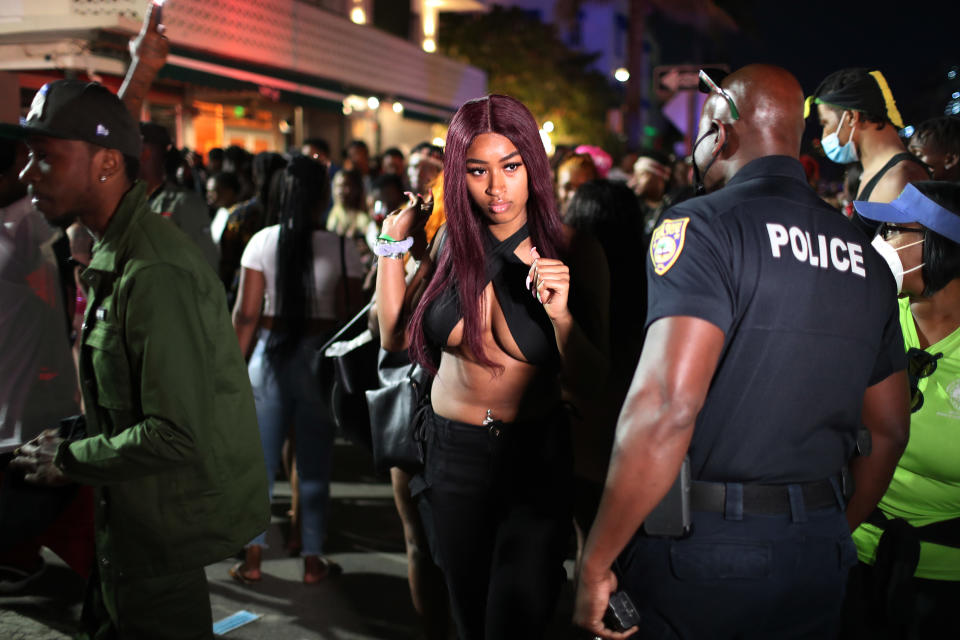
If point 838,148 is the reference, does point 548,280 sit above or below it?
below

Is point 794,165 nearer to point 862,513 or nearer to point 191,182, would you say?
point 862,513

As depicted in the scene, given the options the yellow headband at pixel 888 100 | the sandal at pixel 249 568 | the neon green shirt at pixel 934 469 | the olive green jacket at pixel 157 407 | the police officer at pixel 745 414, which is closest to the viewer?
the police officer at pixel 745 414

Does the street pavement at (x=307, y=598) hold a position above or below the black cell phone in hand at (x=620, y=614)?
below

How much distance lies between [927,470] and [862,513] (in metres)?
0.49

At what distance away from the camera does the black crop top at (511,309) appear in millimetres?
2895

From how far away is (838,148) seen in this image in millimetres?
4430

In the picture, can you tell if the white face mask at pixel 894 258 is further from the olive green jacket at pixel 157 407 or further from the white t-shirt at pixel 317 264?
the white t-shirt at pixel 317 264

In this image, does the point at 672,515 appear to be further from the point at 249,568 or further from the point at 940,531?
the point at 249,568

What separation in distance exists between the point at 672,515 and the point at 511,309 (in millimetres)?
1194

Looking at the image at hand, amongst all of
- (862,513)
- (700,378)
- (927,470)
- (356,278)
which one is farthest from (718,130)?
(356,278)

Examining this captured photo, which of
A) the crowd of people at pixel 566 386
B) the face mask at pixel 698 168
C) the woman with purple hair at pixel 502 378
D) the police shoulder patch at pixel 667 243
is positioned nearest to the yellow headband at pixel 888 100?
the crowd of people at pixel 566 386

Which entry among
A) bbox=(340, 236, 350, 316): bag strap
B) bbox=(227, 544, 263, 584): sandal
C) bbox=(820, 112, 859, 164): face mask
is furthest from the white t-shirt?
bbox=(820, 112, 859, 164): face mask

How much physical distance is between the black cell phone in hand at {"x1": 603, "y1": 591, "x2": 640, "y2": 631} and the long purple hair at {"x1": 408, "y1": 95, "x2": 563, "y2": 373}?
1141 millimetres

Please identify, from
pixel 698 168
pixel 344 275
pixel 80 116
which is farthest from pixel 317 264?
pixel 698 168
